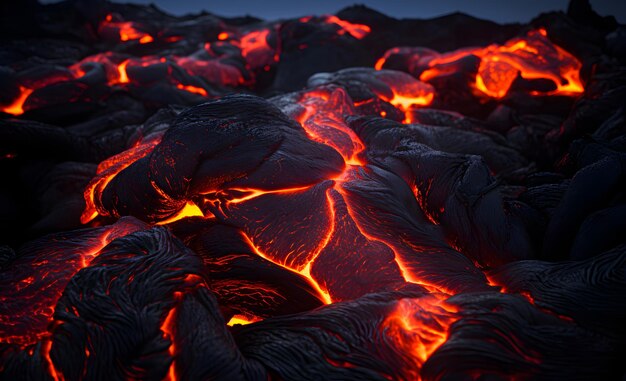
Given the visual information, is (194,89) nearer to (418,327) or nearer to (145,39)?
(145,39)

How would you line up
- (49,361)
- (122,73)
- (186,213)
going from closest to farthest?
(49,361), (186,213), (122,73)

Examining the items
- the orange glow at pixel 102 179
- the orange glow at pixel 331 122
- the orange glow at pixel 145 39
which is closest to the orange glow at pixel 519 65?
the orange glow at pixel 331 122

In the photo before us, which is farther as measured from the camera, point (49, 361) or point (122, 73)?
point (122, 73)

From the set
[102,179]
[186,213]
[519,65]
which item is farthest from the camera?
[519,65]

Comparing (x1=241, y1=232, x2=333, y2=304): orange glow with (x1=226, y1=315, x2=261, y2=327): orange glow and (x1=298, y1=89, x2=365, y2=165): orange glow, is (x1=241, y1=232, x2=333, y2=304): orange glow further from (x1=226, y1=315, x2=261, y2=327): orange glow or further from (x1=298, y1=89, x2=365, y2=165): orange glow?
(x1=298, y1=89, x2=365, y2=165): orange glow

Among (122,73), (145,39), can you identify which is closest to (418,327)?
(122,73)

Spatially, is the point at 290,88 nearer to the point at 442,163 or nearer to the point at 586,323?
the point at 442,163

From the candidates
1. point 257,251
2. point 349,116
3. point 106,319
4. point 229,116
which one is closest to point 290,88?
point 349,116
